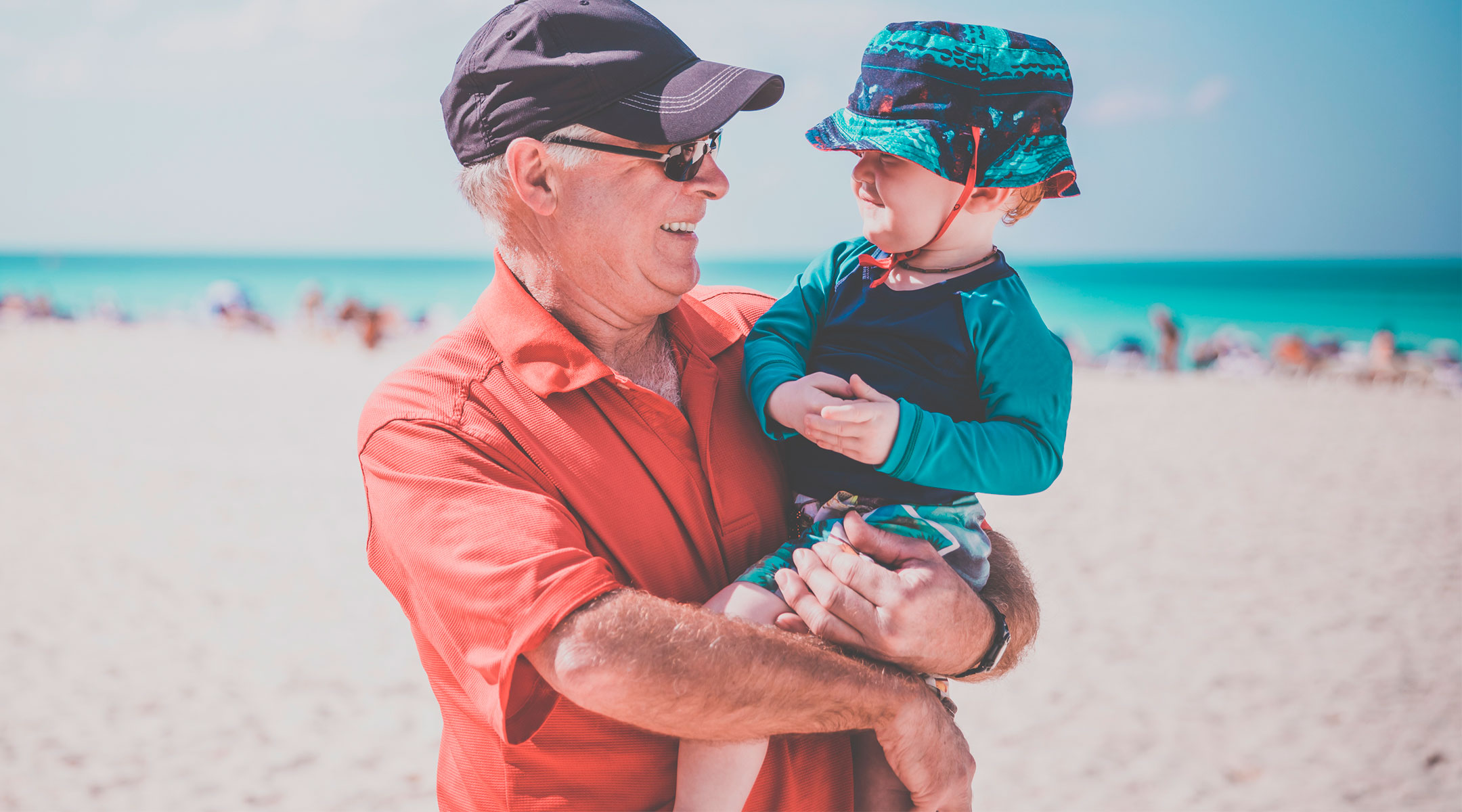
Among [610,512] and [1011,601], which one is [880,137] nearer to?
[610,512]

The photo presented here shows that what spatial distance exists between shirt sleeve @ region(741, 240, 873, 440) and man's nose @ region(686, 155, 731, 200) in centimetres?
29

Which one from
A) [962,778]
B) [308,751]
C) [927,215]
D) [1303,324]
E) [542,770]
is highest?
[927,215]

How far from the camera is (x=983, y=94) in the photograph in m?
1.81

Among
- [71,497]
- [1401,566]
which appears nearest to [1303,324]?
[1401,566]

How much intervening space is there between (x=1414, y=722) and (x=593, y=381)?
231 inches

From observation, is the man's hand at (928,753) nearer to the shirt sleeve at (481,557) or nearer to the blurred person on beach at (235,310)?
the shirt sleeve at (481,557)

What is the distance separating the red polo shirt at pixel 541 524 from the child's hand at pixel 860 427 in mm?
283

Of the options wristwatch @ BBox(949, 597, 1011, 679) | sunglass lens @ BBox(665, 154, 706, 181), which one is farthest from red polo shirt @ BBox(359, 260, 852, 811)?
sunglass lens @ BBox(665, 154, 706, 181)

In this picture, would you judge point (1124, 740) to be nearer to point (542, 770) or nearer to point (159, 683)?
point (542, 770)

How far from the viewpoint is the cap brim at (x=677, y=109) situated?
1.88 metres

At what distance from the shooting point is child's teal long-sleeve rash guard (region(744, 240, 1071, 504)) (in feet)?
5.59

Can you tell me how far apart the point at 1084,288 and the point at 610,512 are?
64248mm

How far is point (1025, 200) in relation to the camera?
1.95 meters

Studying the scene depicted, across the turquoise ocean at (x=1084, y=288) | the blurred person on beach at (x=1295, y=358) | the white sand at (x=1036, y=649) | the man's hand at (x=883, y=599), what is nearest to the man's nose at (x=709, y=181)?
the man's hand at (x=883, y=599)
